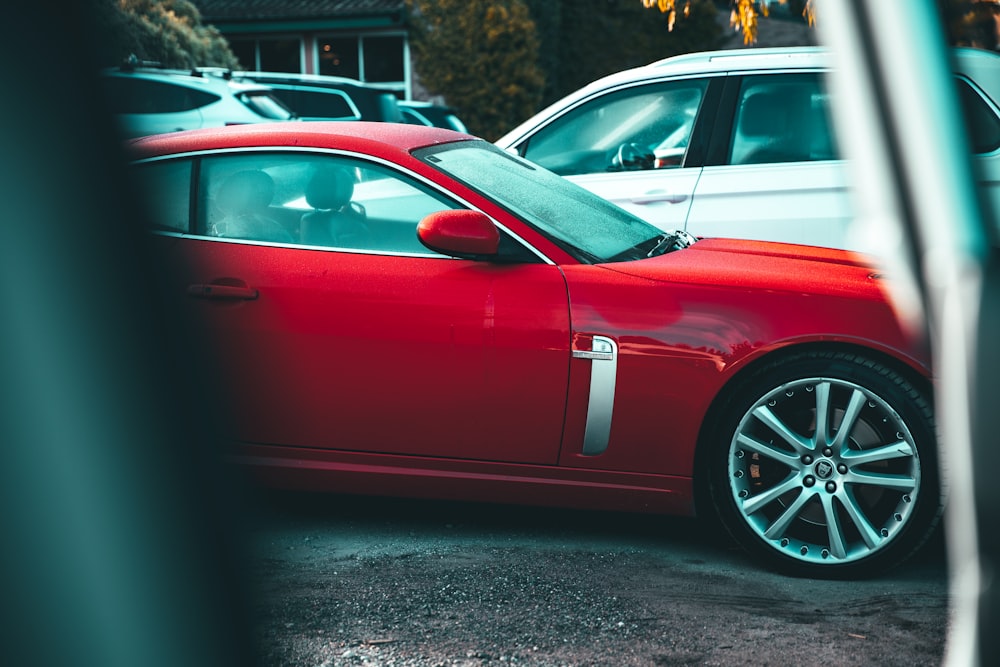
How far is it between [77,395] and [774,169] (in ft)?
17.7

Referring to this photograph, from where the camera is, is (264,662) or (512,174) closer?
(264,662)

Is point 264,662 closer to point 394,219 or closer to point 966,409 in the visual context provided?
point 966,409

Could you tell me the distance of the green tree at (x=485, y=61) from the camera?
2280cm

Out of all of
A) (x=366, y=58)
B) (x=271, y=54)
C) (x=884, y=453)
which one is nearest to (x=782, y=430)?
(x=884, y=453)

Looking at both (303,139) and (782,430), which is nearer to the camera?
(782,430)

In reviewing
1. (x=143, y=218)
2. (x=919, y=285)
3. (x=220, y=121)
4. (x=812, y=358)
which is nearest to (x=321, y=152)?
(x=812, y=358)

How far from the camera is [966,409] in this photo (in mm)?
736

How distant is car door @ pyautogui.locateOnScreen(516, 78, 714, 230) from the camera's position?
600 centimetres

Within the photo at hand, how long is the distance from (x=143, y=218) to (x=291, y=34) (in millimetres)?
27041

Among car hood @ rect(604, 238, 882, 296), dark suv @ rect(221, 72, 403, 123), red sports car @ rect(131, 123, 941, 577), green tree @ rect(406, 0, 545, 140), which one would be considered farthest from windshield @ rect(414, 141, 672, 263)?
green tree @ rect(406, 0, 545, 140)

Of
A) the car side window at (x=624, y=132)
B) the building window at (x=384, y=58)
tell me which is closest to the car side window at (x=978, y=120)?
the car side window at (x=624, y=132)

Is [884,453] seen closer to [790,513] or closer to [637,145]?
[790,513]

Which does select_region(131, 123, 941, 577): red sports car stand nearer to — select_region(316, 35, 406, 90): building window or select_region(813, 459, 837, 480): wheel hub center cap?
select_region(813, 459, 837, 480): wheel hub center cap

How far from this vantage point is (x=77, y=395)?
89cm
